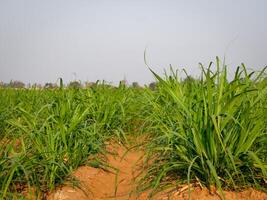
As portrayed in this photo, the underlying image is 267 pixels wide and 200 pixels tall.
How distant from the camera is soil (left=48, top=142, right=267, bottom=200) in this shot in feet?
6.49

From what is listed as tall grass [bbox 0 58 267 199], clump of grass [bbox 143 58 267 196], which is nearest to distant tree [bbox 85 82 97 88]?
tall grass [bbox 0 58 267 199]

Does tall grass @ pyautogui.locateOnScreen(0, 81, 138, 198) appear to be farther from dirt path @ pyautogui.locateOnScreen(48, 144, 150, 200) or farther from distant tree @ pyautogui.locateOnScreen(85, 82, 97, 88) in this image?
distant tree @ pyautogui.locateOnScreen(85, 82, 97, 88)

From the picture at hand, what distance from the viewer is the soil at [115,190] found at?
6.49ft

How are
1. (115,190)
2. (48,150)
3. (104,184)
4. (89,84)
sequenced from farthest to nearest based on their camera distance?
(89,84)
(104,184)
(48,150)
(115,190)

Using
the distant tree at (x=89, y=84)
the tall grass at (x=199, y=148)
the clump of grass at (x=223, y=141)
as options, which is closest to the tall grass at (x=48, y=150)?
the tall grass at (x=199, y=148)

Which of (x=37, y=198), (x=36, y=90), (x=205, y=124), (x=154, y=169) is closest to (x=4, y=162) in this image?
(x=37, y=198)

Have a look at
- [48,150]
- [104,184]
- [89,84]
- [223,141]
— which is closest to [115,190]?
[104,184]

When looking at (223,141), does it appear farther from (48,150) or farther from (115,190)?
(48,150)

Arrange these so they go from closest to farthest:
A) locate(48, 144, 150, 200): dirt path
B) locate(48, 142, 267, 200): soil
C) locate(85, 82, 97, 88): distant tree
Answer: locate(48, 142, 267, 200): soil < locate(48, 144, 150, 200): dirt path < locate(85, 82, 97, 88): distant tree

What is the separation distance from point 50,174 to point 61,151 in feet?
0.57

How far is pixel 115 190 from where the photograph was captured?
2225 millimetres

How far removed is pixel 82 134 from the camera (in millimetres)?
2768

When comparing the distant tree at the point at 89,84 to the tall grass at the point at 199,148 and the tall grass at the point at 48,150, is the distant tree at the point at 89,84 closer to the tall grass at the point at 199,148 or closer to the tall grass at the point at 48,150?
the tall grass at the point at 48,150

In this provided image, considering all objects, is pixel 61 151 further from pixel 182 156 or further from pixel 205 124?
pixel 205 124
